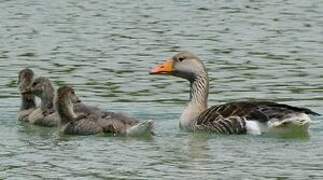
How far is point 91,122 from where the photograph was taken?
1772 centimetres

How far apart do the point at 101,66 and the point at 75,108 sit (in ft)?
19.7

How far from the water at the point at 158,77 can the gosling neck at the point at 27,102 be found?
228 millimetres

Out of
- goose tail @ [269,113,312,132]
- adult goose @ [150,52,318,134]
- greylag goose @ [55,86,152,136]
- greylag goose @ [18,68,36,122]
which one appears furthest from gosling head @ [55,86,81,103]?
goose tail @ [269,113,312,132]

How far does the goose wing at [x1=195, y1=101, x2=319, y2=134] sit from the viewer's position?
17.4m

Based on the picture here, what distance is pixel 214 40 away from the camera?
28047mm

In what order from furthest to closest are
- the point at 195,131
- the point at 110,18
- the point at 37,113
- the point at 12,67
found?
the point at 110,18 → the point at 12,67 → the point at 37,113 → the point at 195,131


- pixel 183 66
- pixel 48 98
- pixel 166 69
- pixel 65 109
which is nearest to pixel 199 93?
pixel 183 66

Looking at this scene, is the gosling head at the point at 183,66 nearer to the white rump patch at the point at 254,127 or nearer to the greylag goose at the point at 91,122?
the greylag goose at the point at 91,122

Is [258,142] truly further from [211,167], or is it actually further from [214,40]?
[214,40]

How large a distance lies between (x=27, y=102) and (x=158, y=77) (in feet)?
14.0

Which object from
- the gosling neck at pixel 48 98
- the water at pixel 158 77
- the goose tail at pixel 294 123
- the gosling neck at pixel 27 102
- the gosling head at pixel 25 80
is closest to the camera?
the water at pixel 158 77

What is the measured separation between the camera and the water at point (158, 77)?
15.1 metres

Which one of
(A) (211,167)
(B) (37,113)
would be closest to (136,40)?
(B) (37,113)

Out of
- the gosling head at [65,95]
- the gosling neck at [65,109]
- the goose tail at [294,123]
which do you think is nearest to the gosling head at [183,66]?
the gosling head at [65,95]
